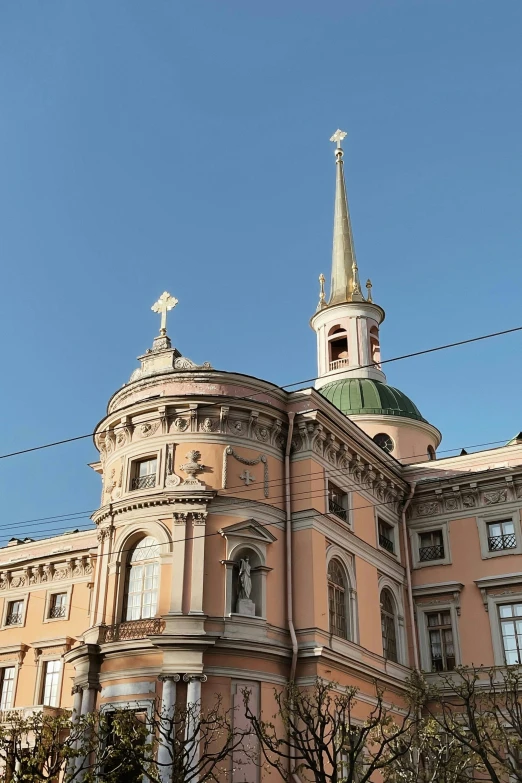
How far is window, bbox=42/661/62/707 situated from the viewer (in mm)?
33500

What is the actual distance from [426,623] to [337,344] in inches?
658

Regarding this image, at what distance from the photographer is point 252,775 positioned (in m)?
23.3

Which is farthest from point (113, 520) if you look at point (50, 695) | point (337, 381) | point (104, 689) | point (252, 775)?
point (337, 381)

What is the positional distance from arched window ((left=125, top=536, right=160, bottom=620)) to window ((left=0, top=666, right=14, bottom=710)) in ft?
39.0

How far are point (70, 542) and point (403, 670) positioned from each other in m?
14.7

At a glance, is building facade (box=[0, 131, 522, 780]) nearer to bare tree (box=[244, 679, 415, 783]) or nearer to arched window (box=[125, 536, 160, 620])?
arched window (box=[125, 536, 160, 620])

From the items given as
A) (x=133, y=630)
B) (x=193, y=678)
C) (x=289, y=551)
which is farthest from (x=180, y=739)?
(x=289, y=551)

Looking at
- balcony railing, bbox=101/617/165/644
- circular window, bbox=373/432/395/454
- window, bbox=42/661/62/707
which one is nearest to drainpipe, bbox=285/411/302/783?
balcony railing, bbox=101/617/165/644

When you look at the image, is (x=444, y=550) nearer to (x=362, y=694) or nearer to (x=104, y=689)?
(x=362, y=694)

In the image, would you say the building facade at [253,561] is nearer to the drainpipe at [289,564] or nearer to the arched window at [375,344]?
the drainpipe at [289,564]

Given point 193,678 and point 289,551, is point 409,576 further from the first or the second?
point 193,678

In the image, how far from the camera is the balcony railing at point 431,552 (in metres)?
33.2

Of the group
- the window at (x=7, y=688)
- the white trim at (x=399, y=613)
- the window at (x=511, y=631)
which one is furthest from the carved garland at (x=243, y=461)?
the window at (x=7, y=688)

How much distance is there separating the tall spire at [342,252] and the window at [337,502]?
1686cm
